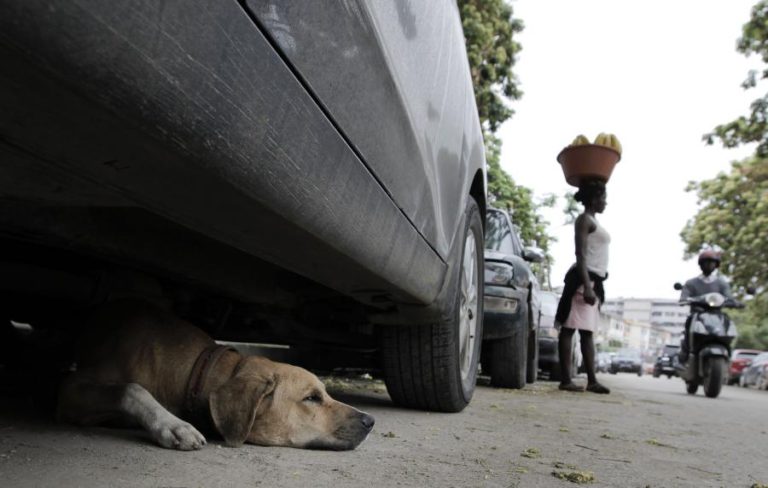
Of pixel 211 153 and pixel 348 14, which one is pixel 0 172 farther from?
pixel 348 14

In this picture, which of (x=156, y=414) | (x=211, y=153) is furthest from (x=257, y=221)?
(x=156, y=414)

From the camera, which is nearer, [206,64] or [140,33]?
[140,33]

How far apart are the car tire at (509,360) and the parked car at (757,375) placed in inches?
692

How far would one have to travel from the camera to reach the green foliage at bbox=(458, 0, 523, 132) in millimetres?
12375

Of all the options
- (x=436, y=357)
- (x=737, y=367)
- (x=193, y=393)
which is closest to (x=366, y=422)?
(x=193, y=393)

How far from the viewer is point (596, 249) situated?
22.6 ft

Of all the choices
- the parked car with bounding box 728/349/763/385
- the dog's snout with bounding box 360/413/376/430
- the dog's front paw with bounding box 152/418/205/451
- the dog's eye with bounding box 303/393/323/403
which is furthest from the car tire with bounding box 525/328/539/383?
the parked car with bounding box 728/349/763/385

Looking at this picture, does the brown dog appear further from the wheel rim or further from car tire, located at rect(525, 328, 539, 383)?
car tire, located at rect(525, 328, 539, 383)

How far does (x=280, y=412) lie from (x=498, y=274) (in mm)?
4026

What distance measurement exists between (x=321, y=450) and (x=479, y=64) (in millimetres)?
11152

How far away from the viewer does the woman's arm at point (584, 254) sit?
6.75 meters

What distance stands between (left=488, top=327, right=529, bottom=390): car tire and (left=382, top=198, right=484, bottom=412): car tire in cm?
238

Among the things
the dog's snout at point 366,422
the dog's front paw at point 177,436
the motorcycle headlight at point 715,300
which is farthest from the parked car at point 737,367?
the dog's front paw at point 177,436

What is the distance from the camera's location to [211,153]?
1.14 m
